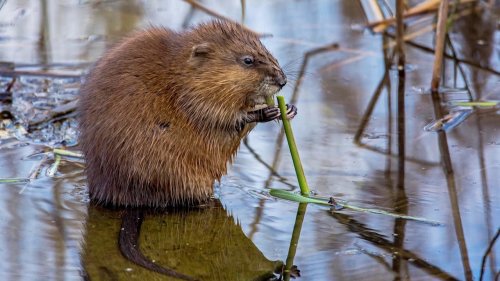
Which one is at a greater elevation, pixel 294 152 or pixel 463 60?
pixel 463 60

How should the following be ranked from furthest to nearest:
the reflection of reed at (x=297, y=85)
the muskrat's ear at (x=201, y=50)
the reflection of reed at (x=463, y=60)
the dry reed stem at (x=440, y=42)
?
the reflection of reed at (x=463, y=60) < the dry reed stem at (x=440, y=42) < the reflection of reed at (x=297, y=85) < the muskrat's ear at (x=201, y=50)

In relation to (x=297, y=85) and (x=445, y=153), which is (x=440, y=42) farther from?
(x=445, y=153)

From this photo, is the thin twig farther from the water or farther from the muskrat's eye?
the muskrat's eye

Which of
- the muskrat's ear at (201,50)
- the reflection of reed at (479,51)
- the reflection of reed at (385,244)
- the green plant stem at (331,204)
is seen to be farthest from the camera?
the reflection of reed at (479,51)

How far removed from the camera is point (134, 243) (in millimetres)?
3875

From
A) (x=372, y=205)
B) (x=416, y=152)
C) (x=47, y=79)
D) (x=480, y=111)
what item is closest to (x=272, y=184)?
(x=372, y=205)

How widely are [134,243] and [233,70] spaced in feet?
3.19

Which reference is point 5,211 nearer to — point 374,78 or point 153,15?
point 374,78

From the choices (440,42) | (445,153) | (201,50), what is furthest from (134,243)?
(440,42)

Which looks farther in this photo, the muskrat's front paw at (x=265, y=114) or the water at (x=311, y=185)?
the muskrat's front paw at (x=265, y=114)

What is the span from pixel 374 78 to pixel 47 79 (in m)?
2.15

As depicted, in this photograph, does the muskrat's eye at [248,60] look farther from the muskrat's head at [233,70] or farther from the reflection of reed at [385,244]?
the reflection of reed at [385,244]

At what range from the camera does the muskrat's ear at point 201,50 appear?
14.1 ft

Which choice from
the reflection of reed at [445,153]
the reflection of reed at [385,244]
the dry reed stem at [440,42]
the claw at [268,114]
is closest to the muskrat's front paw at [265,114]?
the claw at [268,114]
